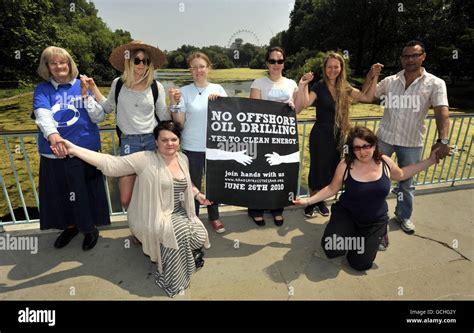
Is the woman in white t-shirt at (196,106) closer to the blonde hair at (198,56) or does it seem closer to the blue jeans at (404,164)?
the blonde hair at (198,56)

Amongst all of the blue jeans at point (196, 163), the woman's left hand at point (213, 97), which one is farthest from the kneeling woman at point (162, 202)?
the woman's left hand at point (213, 97)

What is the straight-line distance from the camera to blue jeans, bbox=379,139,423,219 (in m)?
3.40

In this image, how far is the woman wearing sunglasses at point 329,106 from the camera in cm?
323

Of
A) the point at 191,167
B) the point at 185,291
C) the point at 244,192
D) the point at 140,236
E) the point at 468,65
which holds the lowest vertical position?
the point at 185,291

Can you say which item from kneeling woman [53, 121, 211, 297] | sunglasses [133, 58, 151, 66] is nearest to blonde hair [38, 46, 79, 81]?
sunglasses [133, 58, 151, 66]

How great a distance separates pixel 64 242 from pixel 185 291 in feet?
5.07

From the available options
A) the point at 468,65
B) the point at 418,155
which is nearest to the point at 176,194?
the point at 418,155

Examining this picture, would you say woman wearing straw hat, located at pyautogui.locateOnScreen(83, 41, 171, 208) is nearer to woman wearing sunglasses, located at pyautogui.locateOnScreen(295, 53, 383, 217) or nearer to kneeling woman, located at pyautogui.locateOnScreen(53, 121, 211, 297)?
Answer: kneeling woman, located at pyautogui.locateOnScreen(53, 121, 211, 297)

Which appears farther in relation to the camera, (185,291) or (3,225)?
(3,225)

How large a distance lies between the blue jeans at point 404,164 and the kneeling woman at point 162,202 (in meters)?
2.46

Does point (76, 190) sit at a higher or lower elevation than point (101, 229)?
higher

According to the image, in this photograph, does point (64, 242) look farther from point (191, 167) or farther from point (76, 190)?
point (191, 167)

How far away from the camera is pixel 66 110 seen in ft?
8.84

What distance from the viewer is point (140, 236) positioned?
2.73 meters
